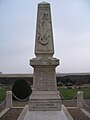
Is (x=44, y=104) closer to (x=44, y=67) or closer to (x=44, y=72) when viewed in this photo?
(x=44, y=72)

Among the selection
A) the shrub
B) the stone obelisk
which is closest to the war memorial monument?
the stone obelisk

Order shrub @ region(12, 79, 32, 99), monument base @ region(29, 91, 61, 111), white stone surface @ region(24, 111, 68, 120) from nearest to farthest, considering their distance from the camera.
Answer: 1. white stone surface @ region(24, 111, 68, 120)
2. monument base @ region(29, 91, 61, 111)
3. shrub @ region(12, 79, 32, 99)

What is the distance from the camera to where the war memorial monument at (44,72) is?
37.8 ft

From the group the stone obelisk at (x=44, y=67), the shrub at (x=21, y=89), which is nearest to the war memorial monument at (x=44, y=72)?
the stone obelisk at (x=44, y=67)

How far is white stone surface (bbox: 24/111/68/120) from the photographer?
10.5m

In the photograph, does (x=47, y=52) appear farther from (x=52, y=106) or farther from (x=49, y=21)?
(x=52, y=106)

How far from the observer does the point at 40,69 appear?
11859 millimetres

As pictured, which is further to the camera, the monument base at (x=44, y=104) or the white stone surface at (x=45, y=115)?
the monument base at (x=44, y=104)

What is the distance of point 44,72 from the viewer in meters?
11.8

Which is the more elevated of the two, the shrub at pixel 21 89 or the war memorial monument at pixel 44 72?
the war memorial monument at pixel 44 72

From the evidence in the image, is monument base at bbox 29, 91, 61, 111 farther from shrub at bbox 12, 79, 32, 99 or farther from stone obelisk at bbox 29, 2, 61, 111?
shrub at bbox 12, 79, 32, 99

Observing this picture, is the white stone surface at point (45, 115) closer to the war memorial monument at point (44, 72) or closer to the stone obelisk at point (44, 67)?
the war memorial monument at point (44, 72)

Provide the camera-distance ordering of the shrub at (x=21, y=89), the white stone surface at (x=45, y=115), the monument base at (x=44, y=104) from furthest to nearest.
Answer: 1. the shrub at (x=21, y=89)
2. the monument base at (x=44, y=104)
3. the white stone surface at (x=45, y=115)

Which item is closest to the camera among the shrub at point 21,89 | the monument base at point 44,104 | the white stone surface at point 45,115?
the white stone surface at point 45,115
